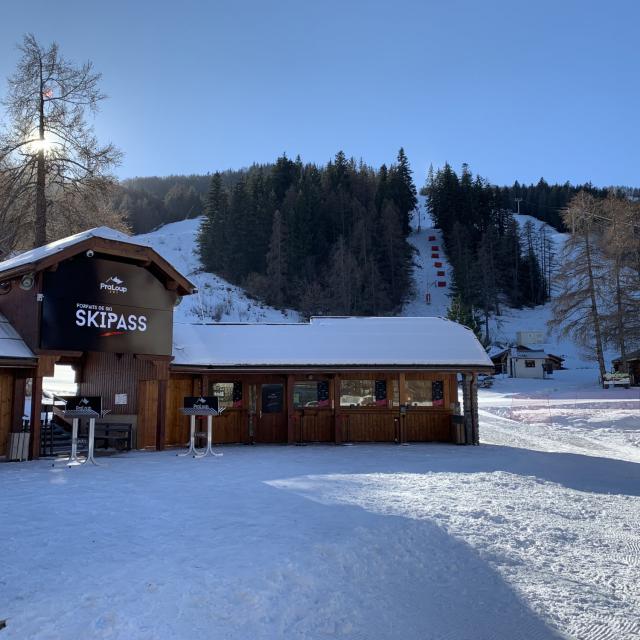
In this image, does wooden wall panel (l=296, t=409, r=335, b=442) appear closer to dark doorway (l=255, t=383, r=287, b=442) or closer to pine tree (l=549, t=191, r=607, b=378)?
dark doorway (l=255, t=383, r=287, b=442)

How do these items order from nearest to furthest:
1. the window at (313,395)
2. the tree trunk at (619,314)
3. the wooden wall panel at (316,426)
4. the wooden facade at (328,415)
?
1. the wooden facade at (328,415)
2. the wooden wall panel at (316,426)
3. the window at (313,395)
4. the tree trunk at (619,314)

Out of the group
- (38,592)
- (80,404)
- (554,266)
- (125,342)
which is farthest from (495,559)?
(554,266)

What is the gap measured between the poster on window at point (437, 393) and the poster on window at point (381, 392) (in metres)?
1.59

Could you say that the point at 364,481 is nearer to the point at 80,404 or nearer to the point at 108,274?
the point at 80,404

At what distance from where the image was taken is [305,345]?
768 inches

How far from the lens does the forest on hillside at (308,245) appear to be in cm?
7075

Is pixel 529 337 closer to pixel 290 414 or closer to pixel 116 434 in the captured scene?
pixel 290 414

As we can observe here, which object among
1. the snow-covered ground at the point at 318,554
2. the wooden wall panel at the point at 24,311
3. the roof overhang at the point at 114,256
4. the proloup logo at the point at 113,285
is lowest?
the snow-covered ground at the point at 318,554

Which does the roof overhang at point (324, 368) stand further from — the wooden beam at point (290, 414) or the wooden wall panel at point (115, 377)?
the wooden wall panel at point (115, 377)

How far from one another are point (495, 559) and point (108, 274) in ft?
42.0

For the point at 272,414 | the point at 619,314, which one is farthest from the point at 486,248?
the point at 272,414

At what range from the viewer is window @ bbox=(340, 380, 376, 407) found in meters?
19.5

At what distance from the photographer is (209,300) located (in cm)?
6412

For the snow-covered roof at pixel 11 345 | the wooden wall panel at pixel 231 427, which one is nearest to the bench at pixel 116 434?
the wooden wall panel at pixel 231 427
